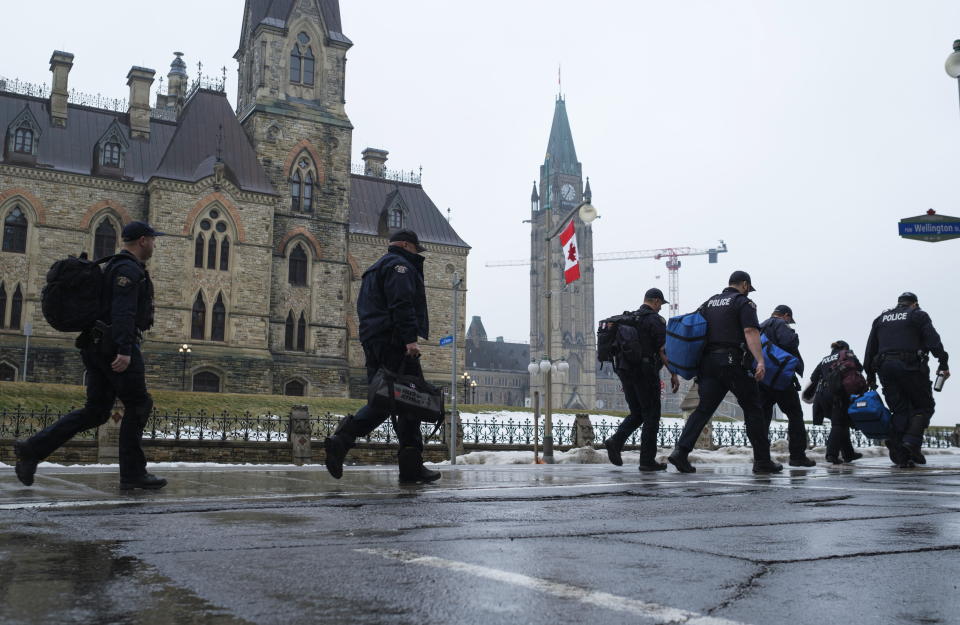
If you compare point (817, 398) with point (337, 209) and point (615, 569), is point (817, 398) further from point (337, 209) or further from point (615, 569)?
point (337, 209)

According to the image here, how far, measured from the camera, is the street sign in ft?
37.0

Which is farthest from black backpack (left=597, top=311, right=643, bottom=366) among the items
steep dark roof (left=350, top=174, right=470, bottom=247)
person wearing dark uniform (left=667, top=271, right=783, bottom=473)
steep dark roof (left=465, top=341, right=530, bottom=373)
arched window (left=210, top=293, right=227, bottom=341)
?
steep dark roof (left=465, top=341, right=530, bottom=373)

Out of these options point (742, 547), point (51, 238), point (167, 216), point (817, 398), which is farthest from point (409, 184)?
point (742, 547)

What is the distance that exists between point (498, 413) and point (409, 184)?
22.8 m

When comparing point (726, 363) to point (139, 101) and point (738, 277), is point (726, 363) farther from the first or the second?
point (139, 101)

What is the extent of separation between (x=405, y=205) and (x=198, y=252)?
15193mm

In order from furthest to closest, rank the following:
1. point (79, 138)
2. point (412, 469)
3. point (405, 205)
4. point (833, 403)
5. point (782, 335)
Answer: point (405, 205) → point (79, 138) → point (833, 403) → point (782, 335) → point (412, 469)

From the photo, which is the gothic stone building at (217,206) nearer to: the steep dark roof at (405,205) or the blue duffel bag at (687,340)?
the steep dark roof at (405,205)

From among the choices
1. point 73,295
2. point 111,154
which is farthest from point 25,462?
point 111,154

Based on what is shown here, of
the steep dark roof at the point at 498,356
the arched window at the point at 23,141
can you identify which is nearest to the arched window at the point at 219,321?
the arched window at the point at 23,141

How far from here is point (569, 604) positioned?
7.30ft

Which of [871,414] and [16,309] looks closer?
[871,414]

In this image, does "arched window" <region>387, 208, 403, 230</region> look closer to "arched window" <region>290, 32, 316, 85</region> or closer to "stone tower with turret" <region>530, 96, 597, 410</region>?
"arched window" <region>290, 32, 316, 85</region>

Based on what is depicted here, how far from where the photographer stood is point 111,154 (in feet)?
141
